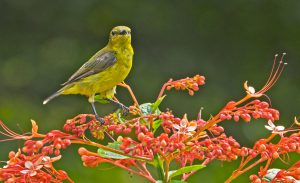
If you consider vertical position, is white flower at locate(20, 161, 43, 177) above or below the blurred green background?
above

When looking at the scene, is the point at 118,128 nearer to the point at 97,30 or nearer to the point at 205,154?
the point at 205,154

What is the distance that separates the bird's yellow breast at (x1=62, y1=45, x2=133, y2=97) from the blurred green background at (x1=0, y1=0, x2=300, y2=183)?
4.20 metres

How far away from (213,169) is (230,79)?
4.08 metres

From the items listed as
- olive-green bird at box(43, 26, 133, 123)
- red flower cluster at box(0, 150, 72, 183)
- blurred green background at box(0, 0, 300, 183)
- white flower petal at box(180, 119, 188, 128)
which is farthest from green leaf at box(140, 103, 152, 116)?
blurred green background at box(0, 0, 300, 183)

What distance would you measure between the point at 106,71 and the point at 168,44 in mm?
5934

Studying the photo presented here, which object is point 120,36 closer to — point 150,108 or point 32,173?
point 150,108

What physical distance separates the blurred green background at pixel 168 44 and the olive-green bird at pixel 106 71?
13.8ft

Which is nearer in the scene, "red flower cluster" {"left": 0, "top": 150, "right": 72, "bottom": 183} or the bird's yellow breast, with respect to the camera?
"red flower cluster" {"left": 0, "top": 150, "right": 72, "bottom": 183}

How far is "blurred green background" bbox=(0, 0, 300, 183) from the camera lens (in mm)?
9453

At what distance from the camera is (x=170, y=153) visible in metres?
3.28

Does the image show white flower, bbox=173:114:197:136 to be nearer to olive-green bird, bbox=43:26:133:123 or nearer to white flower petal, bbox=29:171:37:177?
white flower petal, bbox=29:171:37:177

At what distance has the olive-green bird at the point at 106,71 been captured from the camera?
4.42 meters

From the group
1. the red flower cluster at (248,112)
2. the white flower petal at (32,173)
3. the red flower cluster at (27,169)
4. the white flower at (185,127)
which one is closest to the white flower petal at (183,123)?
the white flower at (185,127)

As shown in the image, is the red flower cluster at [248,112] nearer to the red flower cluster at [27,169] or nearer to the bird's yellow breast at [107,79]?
the red flower cluster at [27,169]
